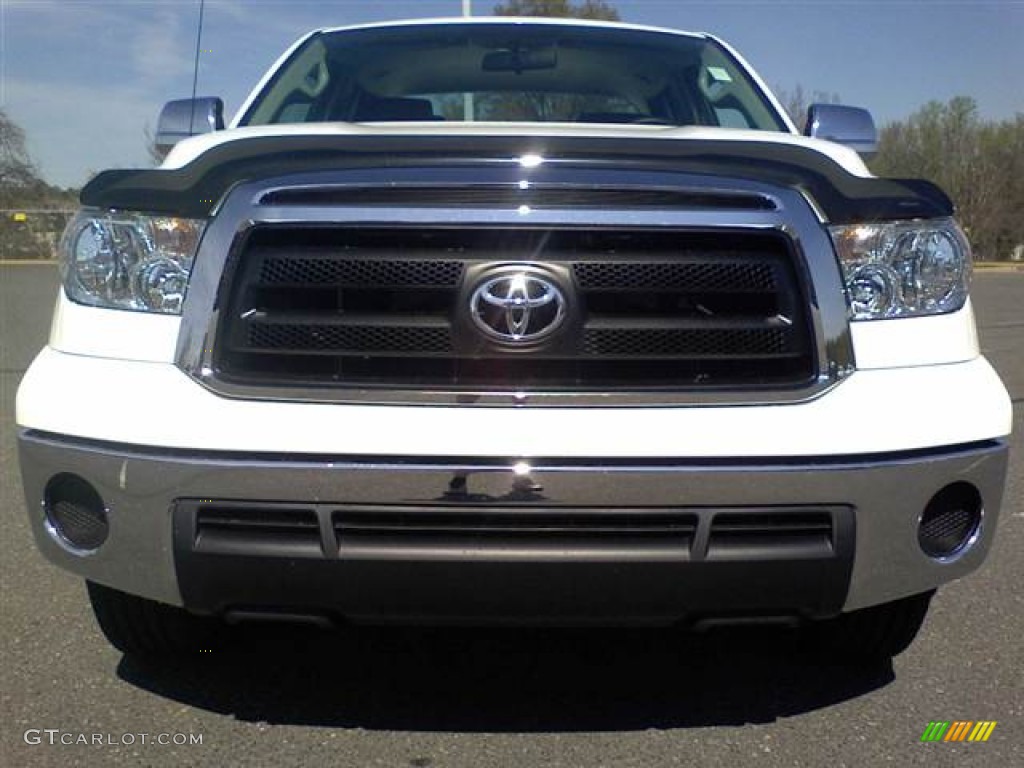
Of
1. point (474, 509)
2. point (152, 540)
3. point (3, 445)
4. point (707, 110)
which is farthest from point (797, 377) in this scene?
point (3, 445)

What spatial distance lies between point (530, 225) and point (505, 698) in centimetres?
130

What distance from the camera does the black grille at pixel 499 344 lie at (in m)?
2.23

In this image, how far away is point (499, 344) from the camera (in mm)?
2223

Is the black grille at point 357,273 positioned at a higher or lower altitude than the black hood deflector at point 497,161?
lower

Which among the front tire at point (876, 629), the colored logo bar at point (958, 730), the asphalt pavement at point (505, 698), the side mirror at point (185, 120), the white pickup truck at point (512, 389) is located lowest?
the asphalt pavement at point (505, 698)

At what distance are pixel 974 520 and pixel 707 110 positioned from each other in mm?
2584

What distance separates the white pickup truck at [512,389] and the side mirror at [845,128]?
1.45m

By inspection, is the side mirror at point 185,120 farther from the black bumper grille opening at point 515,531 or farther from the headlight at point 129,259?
Result: the black bumper grille opening at point 515,531

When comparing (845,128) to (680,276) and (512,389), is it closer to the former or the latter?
(680,276)

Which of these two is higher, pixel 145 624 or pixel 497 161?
pixel 497 161

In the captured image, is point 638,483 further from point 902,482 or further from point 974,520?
point 974,520

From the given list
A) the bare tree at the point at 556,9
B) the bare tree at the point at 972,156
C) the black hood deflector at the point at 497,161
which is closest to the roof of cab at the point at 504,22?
the black hood deflector at the point at 497,161

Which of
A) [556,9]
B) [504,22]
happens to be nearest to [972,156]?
[556,9]

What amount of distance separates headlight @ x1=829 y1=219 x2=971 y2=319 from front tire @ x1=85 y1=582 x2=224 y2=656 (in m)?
1.83
